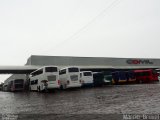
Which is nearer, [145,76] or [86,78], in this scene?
[86,78]

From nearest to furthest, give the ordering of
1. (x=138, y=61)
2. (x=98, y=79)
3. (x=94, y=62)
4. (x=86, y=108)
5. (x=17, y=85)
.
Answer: (x=86, y=108), (x=17, y=85), (x=98, y=79), (x=94, y=62), (x=138, y=61)

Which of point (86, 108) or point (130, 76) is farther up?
point (130, 76)

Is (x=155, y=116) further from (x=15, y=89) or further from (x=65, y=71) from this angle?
(x=15, y=89)

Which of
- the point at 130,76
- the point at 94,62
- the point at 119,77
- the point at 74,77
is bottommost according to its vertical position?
the point at 74,77

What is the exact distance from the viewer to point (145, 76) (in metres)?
42.7

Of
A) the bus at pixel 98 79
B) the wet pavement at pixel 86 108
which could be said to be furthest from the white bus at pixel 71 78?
the wet pavement at pixel 86 108

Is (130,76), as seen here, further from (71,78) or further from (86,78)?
(71,78)

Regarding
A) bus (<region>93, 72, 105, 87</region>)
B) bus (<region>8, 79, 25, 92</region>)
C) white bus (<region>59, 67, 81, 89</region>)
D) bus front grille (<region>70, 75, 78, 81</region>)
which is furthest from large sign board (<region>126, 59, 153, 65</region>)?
bus front grille (<region>70, 75, 78, 81</region>)

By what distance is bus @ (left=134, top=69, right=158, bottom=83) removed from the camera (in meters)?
42.4

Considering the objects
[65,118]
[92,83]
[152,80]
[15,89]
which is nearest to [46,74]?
[92,83]

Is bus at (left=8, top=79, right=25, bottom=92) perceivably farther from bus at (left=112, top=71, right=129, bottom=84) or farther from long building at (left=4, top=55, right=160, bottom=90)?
long building at (left=4, top=55, right=160, bottom=90)

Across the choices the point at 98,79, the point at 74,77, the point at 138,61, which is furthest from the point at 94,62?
the point at 74,77

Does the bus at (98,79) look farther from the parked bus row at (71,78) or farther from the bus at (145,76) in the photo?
the bus at (145,76)

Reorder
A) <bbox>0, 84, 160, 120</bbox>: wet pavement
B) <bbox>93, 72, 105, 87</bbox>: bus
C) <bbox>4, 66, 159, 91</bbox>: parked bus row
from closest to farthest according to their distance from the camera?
1. <bbox>0, 84, 160, 120</bbox>: wet pavement
2. <bbox>4, 66, 159, 91</bbox>: parked bus row
3. <bbox>93, 72, 105, 87</bbox>: bus
